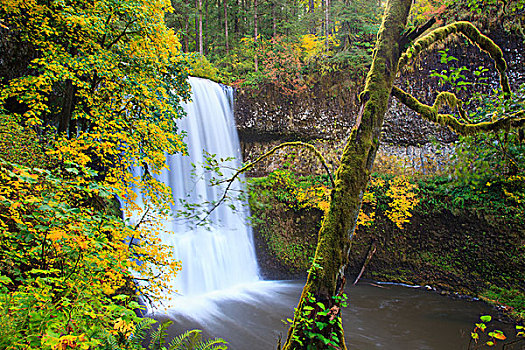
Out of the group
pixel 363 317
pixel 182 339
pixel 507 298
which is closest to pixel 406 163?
pixel 507 298

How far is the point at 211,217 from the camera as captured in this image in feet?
35.3

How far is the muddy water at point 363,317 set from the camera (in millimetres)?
5766

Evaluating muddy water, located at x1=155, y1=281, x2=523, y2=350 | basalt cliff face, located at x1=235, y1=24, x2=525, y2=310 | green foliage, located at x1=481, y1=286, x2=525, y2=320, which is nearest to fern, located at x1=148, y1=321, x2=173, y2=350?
muddy water, located at x1=155, y1=281, x2=523, y2=350

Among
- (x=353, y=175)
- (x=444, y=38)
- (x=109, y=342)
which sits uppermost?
(x=444, y=38)

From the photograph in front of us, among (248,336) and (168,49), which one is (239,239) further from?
(168,49)

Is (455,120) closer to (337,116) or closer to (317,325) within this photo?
(317,325)

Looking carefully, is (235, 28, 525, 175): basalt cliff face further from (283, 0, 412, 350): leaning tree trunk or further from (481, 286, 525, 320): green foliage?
(283, 0, 412, 350): leaning tree trunk

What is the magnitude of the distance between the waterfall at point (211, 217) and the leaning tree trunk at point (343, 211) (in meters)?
4.84

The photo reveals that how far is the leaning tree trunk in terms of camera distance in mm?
2113

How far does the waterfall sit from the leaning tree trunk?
484cm

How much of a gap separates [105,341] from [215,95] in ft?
36.1

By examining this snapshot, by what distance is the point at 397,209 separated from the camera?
31.7 feet

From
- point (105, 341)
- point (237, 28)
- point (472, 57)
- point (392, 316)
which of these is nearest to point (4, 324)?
point (105, 341)

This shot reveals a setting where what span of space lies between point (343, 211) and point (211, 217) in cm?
889
